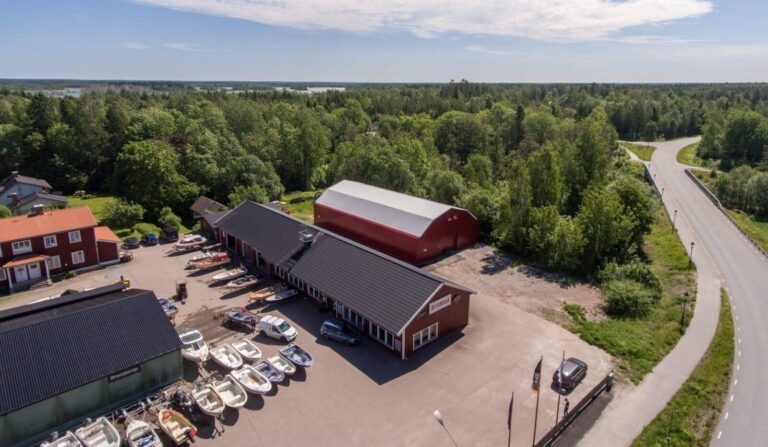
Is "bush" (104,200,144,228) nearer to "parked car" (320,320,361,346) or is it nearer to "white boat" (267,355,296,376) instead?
"parked car" (320,320,361,346)

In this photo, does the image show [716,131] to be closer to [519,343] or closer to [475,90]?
[475,90]

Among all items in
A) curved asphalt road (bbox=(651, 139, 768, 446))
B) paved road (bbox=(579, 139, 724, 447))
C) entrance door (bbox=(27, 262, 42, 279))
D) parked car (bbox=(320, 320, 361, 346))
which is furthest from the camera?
entrance door (bbox=(27, 262, 42, 279))

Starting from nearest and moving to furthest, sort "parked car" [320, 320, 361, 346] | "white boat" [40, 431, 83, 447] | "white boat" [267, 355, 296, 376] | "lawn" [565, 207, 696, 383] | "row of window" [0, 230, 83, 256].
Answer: "white boat" [40, 431, 83, 447]
"white boat" [267, 355, 296, 376]
"lawn" [565, 207, 696, 383]
"parked car" [320, 320, 361, 346]
"row of window" [0, 230, 83, 256]

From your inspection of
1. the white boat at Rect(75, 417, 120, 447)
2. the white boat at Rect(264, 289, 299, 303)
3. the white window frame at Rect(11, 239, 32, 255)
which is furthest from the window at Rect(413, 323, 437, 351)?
the white window frame at Rect(11, 239, 32, 255)

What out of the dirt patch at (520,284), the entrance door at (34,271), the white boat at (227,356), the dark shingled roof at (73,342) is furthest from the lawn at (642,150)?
the entrance door at (34,271)

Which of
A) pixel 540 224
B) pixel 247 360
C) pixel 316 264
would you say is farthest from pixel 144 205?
pixel 540 224

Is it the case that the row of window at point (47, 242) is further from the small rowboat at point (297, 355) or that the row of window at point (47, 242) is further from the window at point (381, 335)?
the window at point (381, 335)

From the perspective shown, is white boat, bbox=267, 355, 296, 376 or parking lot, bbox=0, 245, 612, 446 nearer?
parking lot, bbox=0, 245, 612, 446
